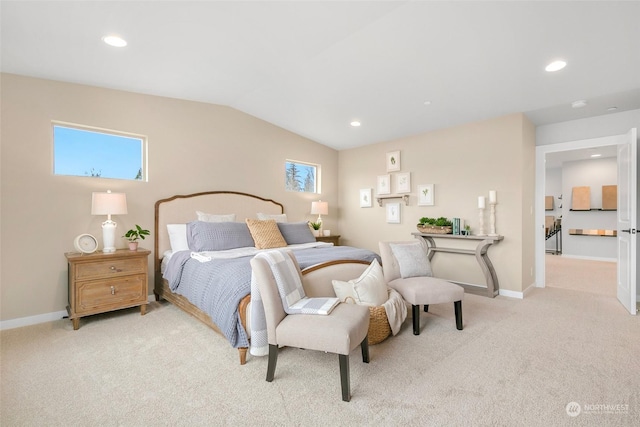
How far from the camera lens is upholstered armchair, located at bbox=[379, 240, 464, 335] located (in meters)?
2.86

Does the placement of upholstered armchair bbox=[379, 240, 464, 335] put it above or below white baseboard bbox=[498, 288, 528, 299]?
above

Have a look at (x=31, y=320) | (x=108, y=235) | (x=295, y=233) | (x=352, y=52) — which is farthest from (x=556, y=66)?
(x=31, y=320)

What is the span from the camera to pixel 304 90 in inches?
155

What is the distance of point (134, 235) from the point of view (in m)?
3.64

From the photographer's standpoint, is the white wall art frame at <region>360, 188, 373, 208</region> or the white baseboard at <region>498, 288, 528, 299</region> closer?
the white baseboard at <region>498, 288, 528, 299</region>

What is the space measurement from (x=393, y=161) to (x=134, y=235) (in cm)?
410

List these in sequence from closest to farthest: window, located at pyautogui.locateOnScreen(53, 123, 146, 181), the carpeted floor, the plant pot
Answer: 1. the carpeted floor
2. window, located at pyautogui.locateOnScreen(53, 123, 146, 181)
3. the plant pot

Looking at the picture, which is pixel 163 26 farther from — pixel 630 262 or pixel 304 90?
pixel 630 262

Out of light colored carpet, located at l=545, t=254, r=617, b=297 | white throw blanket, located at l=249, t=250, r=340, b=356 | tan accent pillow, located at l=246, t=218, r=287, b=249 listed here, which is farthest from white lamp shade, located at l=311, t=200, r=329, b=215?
light colored carpet, located at l=545, t=254, r=617, b=297

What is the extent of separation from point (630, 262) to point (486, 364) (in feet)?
8.57

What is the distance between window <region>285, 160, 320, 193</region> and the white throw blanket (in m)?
3.39

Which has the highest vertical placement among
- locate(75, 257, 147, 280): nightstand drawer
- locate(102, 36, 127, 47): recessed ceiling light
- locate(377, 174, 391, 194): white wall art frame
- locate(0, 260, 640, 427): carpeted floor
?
locate(102, 36, 127, 47): recessed ceiling light

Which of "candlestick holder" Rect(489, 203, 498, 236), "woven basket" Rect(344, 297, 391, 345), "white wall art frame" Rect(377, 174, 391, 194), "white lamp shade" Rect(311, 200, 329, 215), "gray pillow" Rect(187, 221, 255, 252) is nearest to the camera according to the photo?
"woven basket" Rect(344, 297, 391, 345)

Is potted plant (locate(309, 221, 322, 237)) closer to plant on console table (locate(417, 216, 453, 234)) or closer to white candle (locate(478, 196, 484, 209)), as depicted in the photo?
plant on console table (locate(417, 216, 453, 234))
